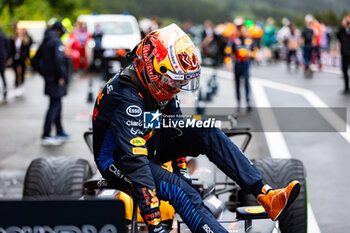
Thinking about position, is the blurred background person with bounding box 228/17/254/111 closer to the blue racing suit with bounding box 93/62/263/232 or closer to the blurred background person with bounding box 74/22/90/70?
the blue racing suit with bounding box 93/62/263/232

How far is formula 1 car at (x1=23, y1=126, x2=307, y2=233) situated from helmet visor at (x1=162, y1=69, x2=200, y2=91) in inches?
30.9

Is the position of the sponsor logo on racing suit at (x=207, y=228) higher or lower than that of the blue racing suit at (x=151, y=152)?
lower

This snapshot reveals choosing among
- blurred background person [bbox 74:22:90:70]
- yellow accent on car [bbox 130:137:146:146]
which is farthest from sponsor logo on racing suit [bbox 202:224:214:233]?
blurred background person [bbox 74:22:90:70]

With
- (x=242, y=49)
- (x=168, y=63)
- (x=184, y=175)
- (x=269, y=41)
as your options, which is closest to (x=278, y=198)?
(x=184, y=175)

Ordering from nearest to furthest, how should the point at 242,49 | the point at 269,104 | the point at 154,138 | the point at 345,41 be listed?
the point at 154,138, the point at 242,49, the point at 269,104, the point at 345,41

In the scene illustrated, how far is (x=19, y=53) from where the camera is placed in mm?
19234

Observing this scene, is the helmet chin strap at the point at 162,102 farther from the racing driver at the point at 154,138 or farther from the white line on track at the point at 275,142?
the white line on track at the point at 275,142

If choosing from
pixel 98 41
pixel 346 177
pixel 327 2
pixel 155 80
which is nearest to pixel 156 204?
pixel 155 80

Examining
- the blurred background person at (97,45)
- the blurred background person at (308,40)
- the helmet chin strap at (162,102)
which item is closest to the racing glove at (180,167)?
the helmet chin strap at (162,102)

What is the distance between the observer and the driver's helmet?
15.3ft

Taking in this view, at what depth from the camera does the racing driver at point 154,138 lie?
450 centimetres

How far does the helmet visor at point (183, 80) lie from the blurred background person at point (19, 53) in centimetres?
1499

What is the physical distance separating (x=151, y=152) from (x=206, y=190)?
2.59ft

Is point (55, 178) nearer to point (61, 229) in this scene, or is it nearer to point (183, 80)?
point (183, 80)
